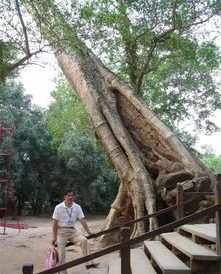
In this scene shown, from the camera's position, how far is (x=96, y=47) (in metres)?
12.4

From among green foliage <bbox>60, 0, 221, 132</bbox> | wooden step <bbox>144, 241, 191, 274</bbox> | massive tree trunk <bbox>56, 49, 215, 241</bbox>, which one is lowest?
wooden step <bbox>144, 241, 191, 274</bbox>

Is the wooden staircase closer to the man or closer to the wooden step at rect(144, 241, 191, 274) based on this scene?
the wooden step at rect(144, 241, 191, 274)

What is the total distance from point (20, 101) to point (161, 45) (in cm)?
1486

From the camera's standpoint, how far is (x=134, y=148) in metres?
11.0

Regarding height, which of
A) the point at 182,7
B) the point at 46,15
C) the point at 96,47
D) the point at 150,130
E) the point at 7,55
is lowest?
the point at 150,130

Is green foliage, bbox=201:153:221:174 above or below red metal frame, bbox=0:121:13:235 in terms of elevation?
above

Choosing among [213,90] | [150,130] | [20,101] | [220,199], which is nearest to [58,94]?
[20,101]

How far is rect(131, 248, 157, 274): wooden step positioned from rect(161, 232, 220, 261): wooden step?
1.28 ft

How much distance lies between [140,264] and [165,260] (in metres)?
0.70

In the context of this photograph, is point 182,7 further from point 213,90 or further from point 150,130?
point 213,90

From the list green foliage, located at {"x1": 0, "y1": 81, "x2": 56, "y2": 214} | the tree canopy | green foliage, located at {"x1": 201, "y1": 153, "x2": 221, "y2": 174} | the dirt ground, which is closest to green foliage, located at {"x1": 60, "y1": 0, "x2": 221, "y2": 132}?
the tree canopy

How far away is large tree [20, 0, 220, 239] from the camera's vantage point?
9.35 meters

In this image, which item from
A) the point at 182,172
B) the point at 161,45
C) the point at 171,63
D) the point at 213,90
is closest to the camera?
the point at 182,172

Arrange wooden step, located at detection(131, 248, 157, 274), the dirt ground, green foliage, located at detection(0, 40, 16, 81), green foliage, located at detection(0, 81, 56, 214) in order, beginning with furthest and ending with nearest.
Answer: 1. green foliage, located at detection(0, 81, 56, 214)
2. the dirt ground
3. green foliage, located at detection(0, 40, 16, 81)
4. wooden step, located at detection(131, 248, 157, 274)
